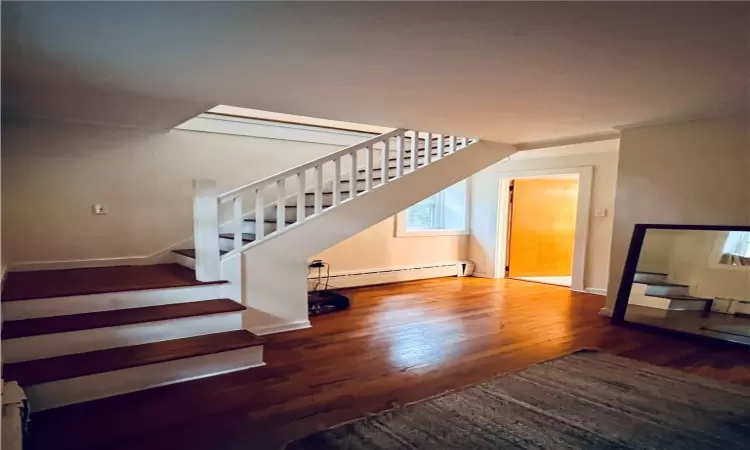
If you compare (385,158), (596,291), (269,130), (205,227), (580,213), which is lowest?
(596,291)

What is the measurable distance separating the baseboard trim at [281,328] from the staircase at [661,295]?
2999 mm

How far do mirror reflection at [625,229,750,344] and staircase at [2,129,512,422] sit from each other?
2022 millimetres

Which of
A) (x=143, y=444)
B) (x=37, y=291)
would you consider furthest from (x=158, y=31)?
(x=37, y=291)

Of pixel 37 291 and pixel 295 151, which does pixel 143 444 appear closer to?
pixel 37 291

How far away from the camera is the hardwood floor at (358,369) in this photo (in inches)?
84.4

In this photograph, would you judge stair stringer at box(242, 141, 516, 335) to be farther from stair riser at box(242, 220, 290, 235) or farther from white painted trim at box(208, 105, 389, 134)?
white painted trim at box(208, 105, 389, 134)

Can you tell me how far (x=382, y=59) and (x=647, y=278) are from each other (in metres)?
3.36

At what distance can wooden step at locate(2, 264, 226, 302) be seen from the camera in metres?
2.94

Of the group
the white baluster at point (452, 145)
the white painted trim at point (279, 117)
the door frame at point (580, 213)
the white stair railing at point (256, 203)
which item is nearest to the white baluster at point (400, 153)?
the white stair railing at point (256, 203)

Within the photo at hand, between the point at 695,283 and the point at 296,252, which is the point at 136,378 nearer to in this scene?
the point at 296,252

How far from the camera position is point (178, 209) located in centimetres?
458

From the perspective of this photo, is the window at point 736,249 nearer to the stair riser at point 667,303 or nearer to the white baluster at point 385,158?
the stair riser at point 667,303

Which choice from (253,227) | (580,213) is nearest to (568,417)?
(253,227)

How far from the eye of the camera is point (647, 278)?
414 cm
